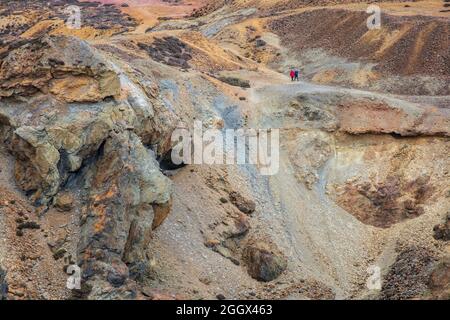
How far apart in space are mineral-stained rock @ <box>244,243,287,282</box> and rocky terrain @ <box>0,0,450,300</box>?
0.08 meters

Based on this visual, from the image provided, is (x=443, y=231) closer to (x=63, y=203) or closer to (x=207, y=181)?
(x=207, y=181)

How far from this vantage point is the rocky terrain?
1025 inches

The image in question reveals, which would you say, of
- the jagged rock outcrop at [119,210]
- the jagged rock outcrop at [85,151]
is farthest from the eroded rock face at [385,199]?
the jagged rock outcrop at [119,210]

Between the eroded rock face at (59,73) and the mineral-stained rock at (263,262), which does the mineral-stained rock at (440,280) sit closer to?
the mineral-stained rock at (263,262)

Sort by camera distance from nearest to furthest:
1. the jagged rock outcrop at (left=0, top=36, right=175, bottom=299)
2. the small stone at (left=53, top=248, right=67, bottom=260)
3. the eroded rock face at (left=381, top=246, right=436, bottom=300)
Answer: the small stone at (left=53, top=248, right=67, bottom=260)
the jagged rock outcrop at (left=0, top=36, right=175, bottom=299)
the eroded rock face at (left=381, top=246, right=436, bottom=300)

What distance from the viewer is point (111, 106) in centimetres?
2923

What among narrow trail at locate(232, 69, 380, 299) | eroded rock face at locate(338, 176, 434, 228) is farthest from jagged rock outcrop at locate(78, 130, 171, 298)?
eroded rock face at locate(338, 176, 434, 228)

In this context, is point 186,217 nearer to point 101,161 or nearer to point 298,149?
point 101,161

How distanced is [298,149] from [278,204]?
5764 millimetres

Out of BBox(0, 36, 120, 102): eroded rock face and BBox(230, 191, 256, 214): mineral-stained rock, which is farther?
BBox(230, 191, 256, 214): mineral-stained rock

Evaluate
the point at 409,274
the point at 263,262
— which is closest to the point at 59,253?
the point at 263,262

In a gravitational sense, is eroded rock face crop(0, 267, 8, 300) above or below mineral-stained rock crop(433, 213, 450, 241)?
above

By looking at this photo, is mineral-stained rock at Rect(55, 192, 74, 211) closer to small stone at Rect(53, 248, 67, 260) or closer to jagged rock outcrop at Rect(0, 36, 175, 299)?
jagged rock outcrop at Rect(0, 36, 175, 299)

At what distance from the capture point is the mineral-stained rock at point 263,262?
3216cm
